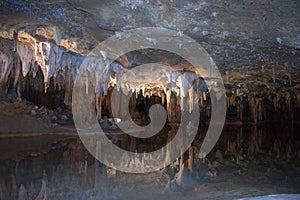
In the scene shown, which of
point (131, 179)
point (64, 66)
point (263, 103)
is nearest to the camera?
point (131, 179)

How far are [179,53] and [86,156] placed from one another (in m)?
→ 3.48

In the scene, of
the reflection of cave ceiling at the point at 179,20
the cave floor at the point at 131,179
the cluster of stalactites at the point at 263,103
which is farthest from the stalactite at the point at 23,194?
the cluster of stalactites at the point at 263,103

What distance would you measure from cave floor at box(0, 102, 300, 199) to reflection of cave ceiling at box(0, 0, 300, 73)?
8.37ft

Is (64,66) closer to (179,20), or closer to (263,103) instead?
(179,20)

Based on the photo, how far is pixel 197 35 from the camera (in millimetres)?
5637

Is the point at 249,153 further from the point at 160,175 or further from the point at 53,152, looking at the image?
the point at 53,152

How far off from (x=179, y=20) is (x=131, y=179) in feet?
9.27

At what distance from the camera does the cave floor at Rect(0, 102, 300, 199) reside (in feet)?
10.7

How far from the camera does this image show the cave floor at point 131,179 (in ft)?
10.7

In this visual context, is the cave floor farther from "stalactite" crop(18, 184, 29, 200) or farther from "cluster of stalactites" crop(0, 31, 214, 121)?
"cluster of stalactites" crop(0, 31, 214, 121)

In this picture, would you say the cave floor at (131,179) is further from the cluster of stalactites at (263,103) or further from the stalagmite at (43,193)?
the cluster of stalactites at (263,103)

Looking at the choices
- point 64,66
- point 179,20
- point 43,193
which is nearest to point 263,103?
point 64,66

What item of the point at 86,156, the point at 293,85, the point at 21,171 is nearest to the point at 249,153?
the point at 86,156

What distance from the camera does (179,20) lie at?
4.86 meters
